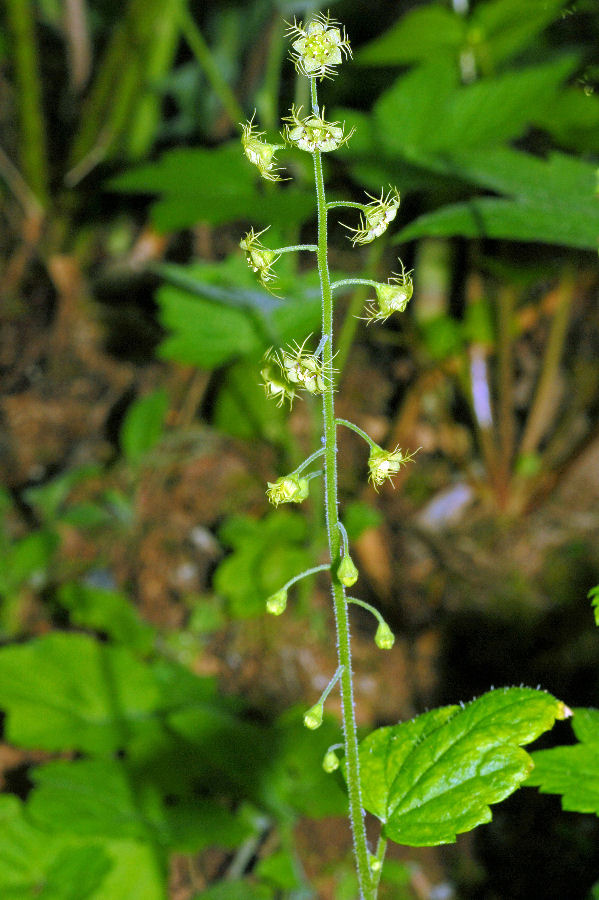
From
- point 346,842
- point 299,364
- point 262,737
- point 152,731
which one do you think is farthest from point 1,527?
point 299,364

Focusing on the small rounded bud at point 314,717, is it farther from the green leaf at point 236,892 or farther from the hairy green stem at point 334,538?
the green leaf at point 236,892

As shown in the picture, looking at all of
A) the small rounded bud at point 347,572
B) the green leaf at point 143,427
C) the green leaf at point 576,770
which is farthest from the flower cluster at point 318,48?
the green leaf at point 143,427

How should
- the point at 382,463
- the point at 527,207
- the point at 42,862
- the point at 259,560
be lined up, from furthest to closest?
the point at 259,560
the point at 42,862
the point at 527,207
the point at 382,463

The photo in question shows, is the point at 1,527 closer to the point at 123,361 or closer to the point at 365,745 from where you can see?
the point at 123,361

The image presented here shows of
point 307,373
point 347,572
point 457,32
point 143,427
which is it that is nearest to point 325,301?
point 307,373

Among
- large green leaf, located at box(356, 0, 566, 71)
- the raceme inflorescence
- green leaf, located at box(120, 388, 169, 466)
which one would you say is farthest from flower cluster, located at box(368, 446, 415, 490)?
green leaf, located at box(120, 388, 169, 466)

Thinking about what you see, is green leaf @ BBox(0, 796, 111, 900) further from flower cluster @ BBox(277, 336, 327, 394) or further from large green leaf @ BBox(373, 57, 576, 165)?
large green leaf @ BBox(373, 57, 576, 165)

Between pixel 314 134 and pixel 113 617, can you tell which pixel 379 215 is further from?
pixel 113 617

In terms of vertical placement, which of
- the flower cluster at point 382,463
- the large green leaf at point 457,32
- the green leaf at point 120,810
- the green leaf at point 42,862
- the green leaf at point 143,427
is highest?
the large green leaf at point 457,32
